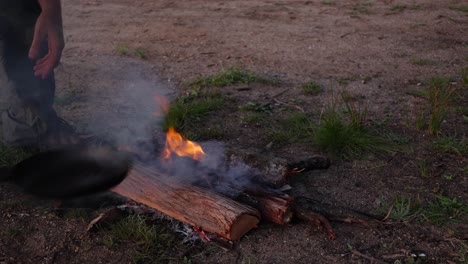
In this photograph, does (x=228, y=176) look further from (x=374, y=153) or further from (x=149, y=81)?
(x=149, y=81)

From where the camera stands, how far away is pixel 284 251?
2.63 meters

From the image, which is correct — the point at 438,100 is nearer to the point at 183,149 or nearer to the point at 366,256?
the point at 366,256

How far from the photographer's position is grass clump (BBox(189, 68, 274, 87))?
17.5 ft

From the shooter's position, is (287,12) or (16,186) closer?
(16,186)

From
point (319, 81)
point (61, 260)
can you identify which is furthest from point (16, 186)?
point (319, 81)

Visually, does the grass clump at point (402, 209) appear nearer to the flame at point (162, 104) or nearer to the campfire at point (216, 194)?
the campfire at point (216, 194)

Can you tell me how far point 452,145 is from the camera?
3738 millimetres

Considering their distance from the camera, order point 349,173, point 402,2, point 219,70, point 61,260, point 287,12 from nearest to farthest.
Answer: point 61,260 < point 349,173 < point 219,70 < point 287,12 < point 402,2

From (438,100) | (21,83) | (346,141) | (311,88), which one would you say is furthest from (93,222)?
(438,100)

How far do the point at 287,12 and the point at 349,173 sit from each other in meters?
6.23

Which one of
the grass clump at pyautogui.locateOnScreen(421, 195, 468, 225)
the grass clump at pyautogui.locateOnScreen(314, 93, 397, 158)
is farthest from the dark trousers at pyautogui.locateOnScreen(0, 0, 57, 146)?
the grass clump at pyautogui.locateOnScreen(421, 195, 468, 225)

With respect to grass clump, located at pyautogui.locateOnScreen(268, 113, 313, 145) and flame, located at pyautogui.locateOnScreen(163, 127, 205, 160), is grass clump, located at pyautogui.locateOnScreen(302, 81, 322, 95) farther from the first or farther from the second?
flame, located at pyautogui.locateOnScreen(163, 127, 205, 160)

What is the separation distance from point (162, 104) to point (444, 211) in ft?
9.82

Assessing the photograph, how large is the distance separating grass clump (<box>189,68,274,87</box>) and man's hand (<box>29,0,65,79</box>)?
2128 mm
